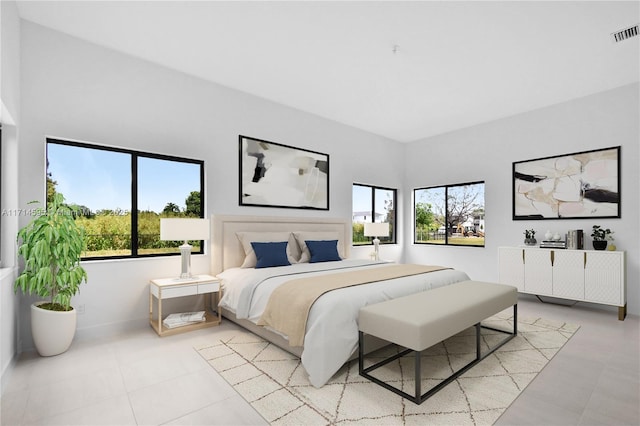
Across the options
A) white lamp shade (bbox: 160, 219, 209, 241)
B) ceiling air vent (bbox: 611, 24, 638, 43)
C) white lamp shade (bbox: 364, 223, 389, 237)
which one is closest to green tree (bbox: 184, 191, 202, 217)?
white lamp shade (bbox: 160, 219, 209, 241)

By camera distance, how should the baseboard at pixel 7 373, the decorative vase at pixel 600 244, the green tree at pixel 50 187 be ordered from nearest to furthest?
the baseboard at pixel 7 373
the green tree at pixel 50 187
the decorative vase at pixel 600 244

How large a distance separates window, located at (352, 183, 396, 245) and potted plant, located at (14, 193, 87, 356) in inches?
165

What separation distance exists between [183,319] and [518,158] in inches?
208

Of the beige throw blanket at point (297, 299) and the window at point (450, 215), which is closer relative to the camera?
the beige throw blanket at point (297, 299)

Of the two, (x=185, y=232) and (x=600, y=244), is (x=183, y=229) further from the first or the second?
(x=600, y=244)

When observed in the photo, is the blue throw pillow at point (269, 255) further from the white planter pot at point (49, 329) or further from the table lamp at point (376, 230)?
the table lamp at point (376, 230)

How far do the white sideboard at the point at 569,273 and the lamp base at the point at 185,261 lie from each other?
4332mm

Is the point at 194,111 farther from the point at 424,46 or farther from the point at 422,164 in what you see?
the point at 422,164

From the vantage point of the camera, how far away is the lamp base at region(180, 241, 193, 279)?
3620 millimetres

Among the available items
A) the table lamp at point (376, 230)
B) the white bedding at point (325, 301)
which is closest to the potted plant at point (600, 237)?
the white bedding at point (325, 301)

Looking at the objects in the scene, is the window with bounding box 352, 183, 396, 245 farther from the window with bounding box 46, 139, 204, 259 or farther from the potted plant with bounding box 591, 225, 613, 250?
the potted plant with bounding box 591, 225, 613, 250

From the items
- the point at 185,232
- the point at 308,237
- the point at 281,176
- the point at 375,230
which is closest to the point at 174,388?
the point at 185,232

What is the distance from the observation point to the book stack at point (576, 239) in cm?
441

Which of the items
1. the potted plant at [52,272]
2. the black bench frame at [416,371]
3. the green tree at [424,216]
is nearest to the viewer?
the black bench frame at [416,371]
